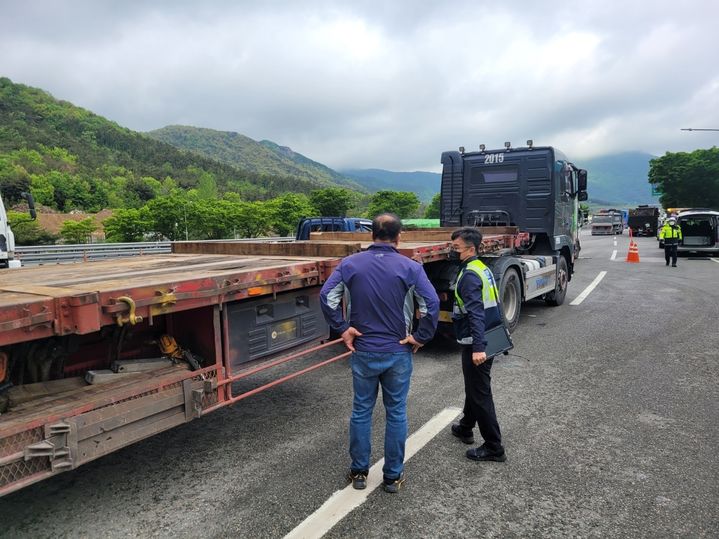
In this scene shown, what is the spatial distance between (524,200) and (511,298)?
2.46m

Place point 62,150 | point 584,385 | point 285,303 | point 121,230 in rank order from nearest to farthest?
1. point 285,303
2. point 584,385
3. point 121,230
4. point 62,150

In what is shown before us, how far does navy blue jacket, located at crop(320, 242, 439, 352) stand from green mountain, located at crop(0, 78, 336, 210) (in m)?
88.1

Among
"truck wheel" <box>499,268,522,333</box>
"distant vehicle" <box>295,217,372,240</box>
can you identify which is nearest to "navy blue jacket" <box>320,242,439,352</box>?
"truck wheel" <box>499,268,522,333</box>

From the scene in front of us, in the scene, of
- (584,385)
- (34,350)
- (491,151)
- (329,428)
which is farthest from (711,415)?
(491,151)

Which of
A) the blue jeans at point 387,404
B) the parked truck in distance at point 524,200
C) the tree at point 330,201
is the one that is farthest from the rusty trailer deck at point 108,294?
the tree at point 330,201

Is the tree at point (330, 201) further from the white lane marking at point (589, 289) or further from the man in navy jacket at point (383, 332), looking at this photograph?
the man in navy jacket at point (383, 332)

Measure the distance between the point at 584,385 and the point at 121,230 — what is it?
40701 millimetres

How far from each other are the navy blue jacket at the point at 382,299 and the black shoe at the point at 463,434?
3.83 ft

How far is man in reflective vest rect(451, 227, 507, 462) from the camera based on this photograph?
349cm

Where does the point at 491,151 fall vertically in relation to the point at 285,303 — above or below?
above

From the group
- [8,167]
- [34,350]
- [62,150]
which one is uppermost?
[62,150]

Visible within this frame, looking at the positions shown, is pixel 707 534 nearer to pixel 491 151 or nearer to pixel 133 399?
pixel 133 399

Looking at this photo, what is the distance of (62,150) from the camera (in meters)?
105

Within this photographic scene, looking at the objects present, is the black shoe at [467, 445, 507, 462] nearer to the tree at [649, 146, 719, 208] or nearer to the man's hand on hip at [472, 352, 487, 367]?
the man's hand on hip at [472, 352, 487, 367]
